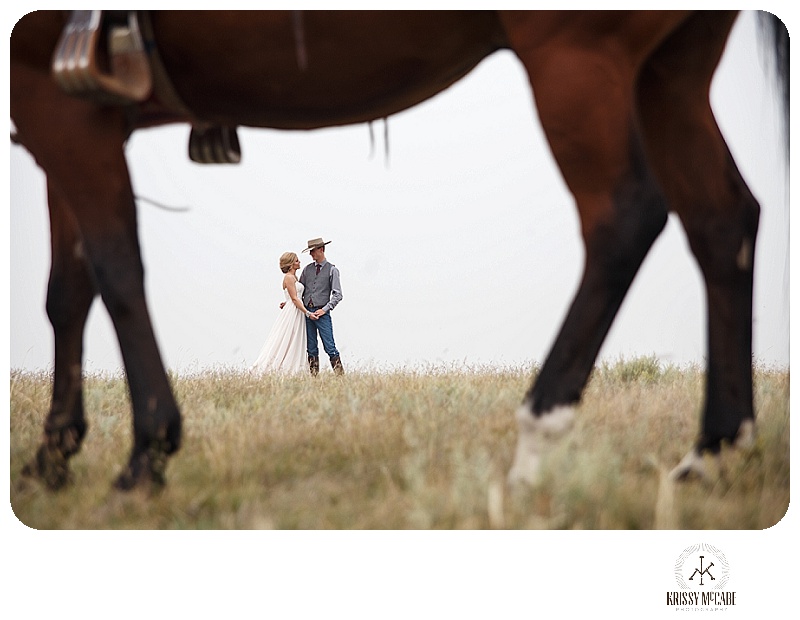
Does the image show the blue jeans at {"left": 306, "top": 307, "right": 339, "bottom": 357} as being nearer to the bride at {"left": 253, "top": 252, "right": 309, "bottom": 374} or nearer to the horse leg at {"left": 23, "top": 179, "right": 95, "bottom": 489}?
the bride at {"left": 253, "top": 252, "right": 309, "bottom": 374}

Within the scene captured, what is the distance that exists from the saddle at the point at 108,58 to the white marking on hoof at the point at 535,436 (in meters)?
1.53

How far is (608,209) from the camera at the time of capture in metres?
2.00

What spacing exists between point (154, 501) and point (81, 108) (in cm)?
125

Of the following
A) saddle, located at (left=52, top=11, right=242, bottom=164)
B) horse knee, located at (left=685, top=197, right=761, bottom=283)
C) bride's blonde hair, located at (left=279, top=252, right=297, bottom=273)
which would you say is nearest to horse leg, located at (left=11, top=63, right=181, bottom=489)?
saddle, located at (left=52, top=11, right=242, bottom=164)

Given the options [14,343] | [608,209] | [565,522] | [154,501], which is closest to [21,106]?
[14,343]

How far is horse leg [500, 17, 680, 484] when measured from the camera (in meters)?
1.98

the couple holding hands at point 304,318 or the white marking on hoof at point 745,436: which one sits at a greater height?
the couple holding hands at point 304,318

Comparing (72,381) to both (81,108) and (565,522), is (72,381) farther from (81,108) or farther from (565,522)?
(565,522)

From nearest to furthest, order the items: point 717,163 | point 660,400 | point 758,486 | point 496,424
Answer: point 758,486 < point 717,163 < point 496,424 < point 660,400

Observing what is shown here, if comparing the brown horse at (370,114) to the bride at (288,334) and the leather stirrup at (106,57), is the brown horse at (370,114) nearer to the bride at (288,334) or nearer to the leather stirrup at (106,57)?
the leather stirrup at (106,57)

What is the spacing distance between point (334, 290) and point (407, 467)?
1083mm

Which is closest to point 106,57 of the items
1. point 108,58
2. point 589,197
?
point 108,58

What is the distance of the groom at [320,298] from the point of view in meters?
3.01
